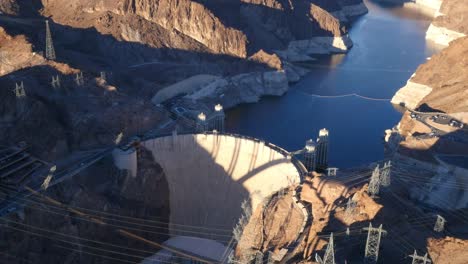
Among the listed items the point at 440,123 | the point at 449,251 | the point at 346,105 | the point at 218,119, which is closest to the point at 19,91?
the point at 218,119

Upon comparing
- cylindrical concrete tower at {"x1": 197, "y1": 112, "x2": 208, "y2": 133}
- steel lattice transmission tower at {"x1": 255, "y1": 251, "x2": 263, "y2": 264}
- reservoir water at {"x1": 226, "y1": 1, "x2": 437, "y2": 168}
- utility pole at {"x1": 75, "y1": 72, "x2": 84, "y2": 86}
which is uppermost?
utility pole at {"x1": 75, "y1": 72, "x2": 84, "y2": 86}

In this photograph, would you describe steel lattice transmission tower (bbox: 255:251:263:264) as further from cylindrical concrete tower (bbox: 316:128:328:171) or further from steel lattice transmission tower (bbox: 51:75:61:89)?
steel lattice transmission tower (bbox: 51:75:61:89)

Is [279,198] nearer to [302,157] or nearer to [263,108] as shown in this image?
[302,157]

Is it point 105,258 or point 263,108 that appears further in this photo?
point 263,108

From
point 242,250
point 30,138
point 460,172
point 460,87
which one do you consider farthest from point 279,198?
point 460,87

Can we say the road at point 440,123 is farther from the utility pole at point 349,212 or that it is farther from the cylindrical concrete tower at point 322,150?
the utility pole at point 349,212

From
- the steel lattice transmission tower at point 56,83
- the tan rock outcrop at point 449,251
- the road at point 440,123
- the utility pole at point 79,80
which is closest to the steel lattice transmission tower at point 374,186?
the tan rock outcrop at point 449,251

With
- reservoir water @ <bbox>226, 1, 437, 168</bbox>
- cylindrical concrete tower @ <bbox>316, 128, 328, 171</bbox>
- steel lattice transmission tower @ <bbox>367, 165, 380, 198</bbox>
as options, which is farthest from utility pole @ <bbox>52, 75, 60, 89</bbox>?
steel lattice transmission tower @ <bbox>367, 165, 380, 198</bbox>
